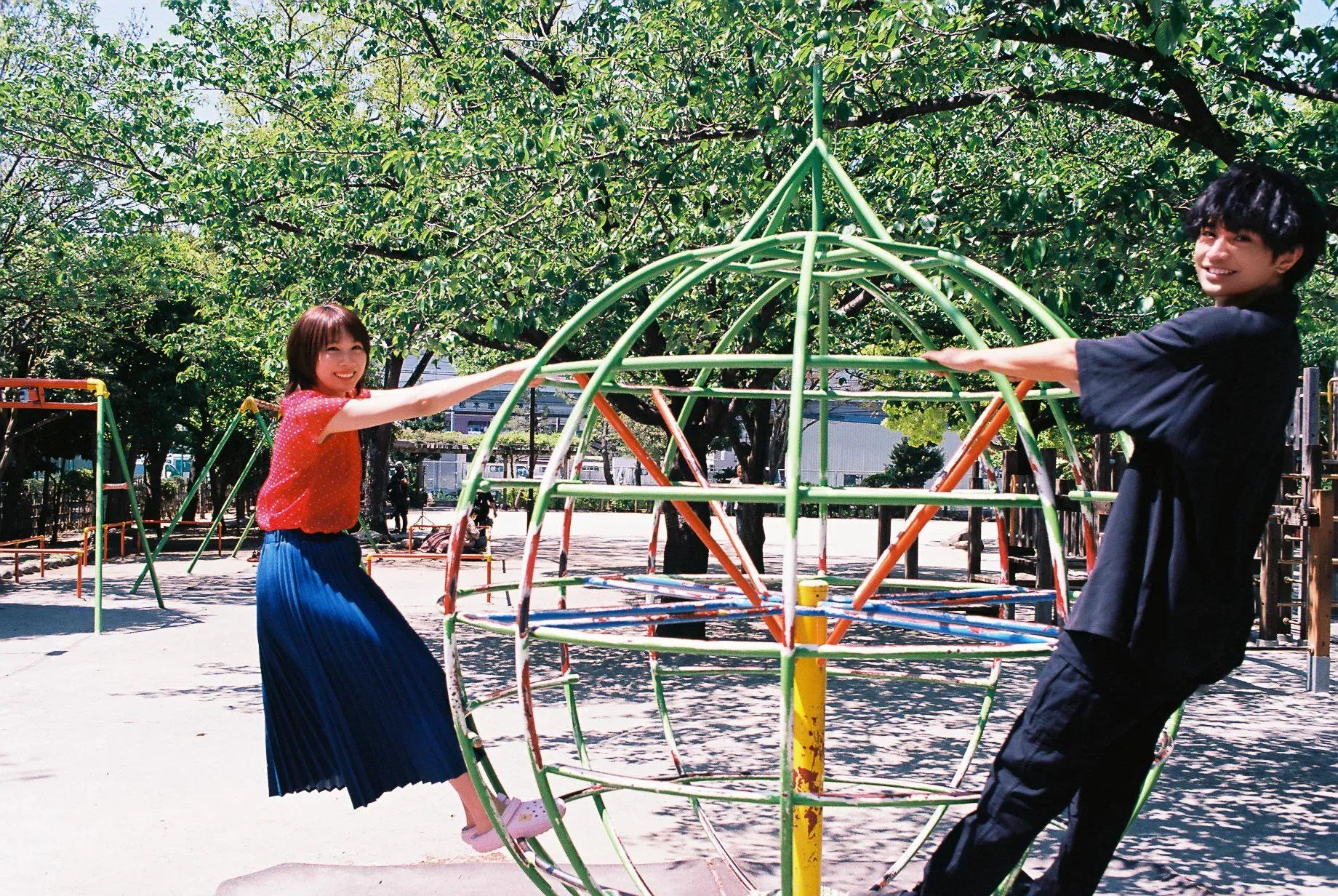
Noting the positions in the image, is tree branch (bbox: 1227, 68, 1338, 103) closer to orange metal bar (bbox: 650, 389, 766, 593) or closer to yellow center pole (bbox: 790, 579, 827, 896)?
orange metal bar (bbox: 650, 389, 766, 593)

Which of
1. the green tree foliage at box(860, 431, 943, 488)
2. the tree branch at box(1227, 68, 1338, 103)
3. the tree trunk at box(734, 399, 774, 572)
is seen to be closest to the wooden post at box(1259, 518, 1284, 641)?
the tree trunk at box(734, 399, 774, 572)

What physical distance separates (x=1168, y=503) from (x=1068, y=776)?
19.7 inches

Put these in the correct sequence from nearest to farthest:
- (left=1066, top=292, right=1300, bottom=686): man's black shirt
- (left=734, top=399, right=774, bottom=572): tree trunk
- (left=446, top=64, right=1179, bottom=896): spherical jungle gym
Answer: (left=1066, top=292, right=1300, bottom=686): man's black shirt → (left=446, top=64, right=1179, bottom=896): spherical jungle gym → (left=734, top=399, right=774, bottom=572): tree trunk

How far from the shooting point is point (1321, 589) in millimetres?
7766

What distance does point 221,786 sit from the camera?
532 cm

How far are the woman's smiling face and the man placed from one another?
1614 millimetres

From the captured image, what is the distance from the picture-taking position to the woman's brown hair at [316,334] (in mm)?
3258

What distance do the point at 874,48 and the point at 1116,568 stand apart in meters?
4.39

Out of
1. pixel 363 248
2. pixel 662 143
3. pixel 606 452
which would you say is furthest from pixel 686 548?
pixel 606 452

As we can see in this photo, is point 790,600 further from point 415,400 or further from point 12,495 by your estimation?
point 12,495

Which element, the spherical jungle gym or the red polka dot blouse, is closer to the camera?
the spherical jungle gym

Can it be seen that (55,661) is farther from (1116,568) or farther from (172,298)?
(172,298)

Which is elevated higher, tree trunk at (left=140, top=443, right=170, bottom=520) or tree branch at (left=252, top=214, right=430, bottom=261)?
tree branch at (left=252, top=214, right=430, bottom=261)

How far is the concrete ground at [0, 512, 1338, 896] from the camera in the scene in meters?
4.16
